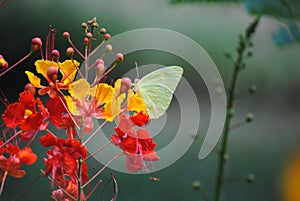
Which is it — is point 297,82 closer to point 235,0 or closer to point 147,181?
point 147,181

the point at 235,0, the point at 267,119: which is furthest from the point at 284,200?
the point at 235,0

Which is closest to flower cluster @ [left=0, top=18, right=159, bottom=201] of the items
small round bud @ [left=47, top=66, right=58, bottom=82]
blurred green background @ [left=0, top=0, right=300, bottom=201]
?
small round bud @ [left=47, top=66, right=58, bottom=82]

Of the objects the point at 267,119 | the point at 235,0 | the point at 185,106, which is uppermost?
the point at 235,0

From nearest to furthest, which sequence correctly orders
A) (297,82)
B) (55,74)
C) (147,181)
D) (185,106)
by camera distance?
(55,74), (185,106), (147,181), (297,82)

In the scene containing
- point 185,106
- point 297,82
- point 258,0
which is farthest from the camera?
point 297,82

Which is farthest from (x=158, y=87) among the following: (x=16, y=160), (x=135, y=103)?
(x=16, y=160)

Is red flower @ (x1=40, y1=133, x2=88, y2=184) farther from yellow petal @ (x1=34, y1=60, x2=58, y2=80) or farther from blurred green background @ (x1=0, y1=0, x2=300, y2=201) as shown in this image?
blurred green background @ (x1=0, y1=0, x2=300, y2=201)

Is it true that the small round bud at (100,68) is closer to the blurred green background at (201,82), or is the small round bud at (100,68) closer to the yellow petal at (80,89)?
the yellow petal at (80,89)

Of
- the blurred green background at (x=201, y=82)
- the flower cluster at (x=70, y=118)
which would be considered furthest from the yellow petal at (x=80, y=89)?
the blurred green background at (x=201, y=82)
